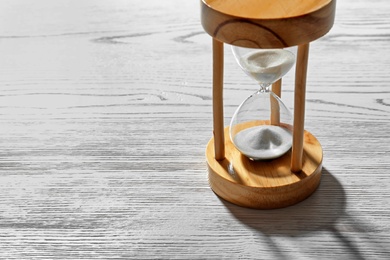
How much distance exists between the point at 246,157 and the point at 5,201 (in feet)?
1.41

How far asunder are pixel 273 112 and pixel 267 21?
314 mm

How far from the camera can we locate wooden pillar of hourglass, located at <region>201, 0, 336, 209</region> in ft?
3.47

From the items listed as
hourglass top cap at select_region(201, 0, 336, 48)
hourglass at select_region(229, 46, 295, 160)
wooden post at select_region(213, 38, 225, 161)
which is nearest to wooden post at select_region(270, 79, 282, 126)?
hourglass at select_region(229, 46, 295, 160)

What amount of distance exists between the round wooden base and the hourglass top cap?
263 mm

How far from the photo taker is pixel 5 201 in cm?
132

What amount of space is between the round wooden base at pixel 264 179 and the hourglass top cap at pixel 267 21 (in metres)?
0.26

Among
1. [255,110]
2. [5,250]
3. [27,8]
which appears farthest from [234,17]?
[27,8]

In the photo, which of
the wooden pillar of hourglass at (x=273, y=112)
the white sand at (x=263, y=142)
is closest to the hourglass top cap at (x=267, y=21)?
the wooden pillar of hourglass at (x=273, y=112)

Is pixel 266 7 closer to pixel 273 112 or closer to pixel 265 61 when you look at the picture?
pixel 265 61

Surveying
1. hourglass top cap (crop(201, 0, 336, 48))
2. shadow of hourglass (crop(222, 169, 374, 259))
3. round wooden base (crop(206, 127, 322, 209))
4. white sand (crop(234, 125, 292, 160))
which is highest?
hourglass top cap (crop(201, 0, 336, 48))

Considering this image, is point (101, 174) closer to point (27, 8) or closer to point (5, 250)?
point (5, 250)

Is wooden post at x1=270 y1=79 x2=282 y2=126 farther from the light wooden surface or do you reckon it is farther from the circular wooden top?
the circular wooden top

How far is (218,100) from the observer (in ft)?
4.01

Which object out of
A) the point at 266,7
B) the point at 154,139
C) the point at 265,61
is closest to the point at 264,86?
the point at 265,61
